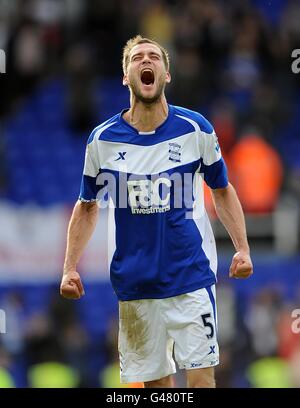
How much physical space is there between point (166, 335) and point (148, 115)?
56.0 inches

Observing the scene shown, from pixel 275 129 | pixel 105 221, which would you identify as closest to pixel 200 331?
pixel 105 221

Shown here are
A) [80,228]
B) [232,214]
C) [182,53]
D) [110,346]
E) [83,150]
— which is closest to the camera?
[232,214]

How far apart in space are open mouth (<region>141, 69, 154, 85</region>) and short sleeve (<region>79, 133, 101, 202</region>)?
51 cm

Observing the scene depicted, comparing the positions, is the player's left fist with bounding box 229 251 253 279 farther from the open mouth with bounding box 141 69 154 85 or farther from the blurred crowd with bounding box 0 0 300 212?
the blurred crowd with bounding box 0 0 300 212

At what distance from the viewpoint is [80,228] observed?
8477 millimetres

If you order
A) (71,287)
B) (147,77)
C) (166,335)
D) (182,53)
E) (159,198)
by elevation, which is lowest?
(166,335)

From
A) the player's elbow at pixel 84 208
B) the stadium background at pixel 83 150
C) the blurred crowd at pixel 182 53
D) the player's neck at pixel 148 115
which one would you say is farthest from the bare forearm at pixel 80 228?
the blurred crowd at pixel 182 53

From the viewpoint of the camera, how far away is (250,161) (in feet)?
55.4

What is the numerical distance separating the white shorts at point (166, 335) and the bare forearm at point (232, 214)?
352mm

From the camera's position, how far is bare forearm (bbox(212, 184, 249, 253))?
8.26 meters

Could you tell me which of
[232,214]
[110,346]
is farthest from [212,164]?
[110,346]

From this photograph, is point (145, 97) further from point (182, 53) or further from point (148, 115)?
point (182, 53)

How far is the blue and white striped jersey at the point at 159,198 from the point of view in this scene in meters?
8.12
